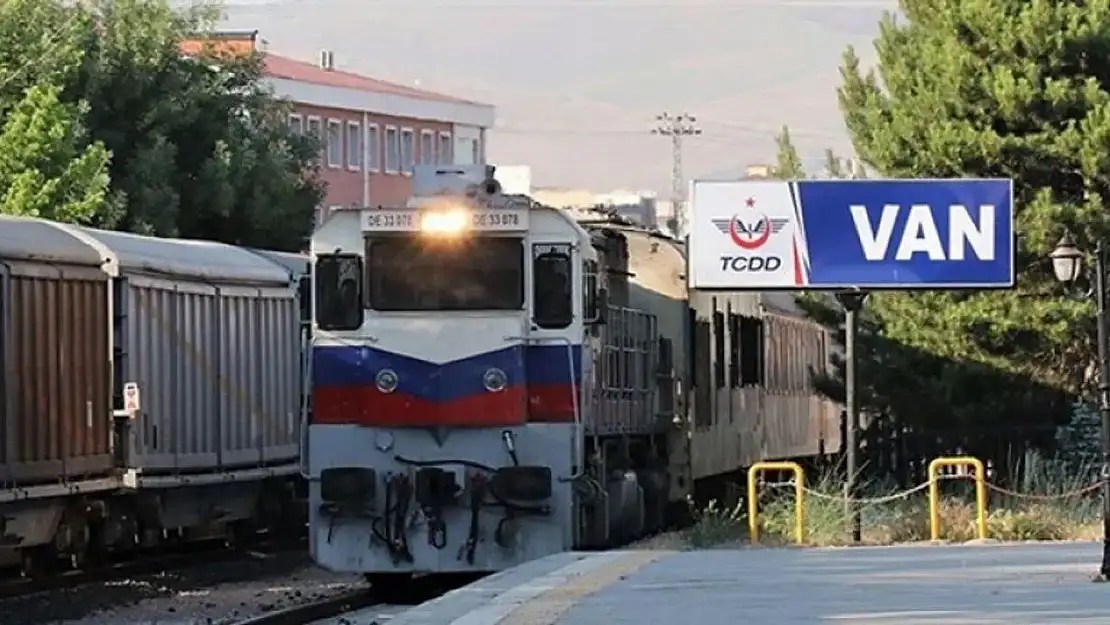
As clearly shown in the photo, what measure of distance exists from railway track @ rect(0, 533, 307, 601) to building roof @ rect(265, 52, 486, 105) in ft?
156

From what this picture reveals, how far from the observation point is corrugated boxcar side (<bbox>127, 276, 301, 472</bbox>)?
25984 millimetres

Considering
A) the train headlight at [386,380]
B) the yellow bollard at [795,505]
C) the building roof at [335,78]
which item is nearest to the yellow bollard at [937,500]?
the yellow bollard at [795,505]

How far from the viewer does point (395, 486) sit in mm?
22250

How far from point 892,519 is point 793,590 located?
26.6 ft

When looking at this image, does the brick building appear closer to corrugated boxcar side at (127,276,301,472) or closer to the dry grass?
corrugated boxcar side at (127,276,301,472)

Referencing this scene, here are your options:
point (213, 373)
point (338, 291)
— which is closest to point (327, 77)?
point (213, 373)

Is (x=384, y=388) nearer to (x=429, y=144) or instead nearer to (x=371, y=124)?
(x=371, y=124)

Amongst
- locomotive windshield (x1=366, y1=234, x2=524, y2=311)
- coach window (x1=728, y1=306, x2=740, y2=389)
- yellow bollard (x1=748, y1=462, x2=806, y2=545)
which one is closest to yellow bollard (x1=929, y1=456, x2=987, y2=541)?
yellow bollard (x1=748, y1=462, x2=806, y2=545)

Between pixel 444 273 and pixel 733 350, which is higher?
pixel 444 273

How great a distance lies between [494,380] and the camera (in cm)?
2239

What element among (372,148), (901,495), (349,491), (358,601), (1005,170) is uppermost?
(372,148)

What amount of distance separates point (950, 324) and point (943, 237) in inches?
190

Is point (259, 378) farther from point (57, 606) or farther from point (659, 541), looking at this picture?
point (57, 606)

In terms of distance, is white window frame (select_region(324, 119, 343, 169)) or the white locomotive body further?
white window frame (select_region(324, 119, 343, 169))
